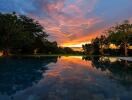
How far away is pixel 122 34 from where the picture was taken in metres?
46.8

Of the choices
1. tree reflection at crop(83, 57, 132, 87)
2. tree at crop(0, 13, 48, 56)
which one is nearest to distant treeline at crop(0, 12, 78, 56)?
tree at crop(0, 13, 48, 56)

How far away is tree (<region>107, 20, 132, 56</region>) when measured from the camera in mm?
46875

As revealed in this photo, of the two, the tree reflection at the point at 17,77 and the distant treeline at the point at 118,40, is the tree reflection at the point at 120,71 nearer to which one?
the tree reflection at the point at 17,77

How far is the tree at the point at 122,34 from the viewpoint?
4688 centimetres

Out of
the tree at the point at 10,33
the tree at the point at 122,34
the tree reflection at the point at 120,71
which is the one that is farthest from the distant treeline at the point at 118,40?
the tree reflection at the point at 120,71

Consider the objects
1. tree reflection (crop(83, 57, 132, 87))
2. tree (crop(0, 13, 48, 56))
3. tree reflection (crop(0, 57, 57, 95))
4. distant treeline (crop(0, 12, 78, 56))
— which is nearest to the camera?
tree reflection (crop(0, 57, 57, 95))

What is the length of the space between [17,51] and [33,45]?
4.48m

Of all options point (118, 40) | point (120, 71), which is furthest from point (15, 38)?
point (120, 71)

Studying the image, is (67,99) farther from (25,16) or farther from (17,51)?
(25,16)

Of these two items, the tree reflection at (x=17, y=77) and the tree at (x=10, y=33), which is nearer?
the tree reflection at (x=17, y=77)

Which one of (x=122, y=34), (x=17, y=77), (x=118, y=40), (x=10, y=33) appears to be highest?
(x=122, y=34)

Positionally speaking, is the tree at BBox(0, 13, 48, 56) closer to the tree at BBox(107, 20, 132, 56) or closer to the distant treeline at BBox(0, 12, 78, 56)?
the distant treeline at BBox(0, 12, 78, 56)

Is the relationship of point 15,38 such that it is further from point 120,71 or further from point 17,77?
point 17,77

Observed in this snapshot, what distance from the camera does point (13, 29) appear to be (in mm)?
41656
